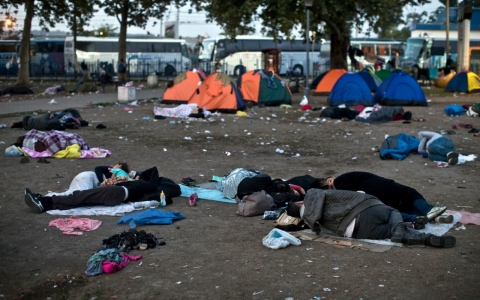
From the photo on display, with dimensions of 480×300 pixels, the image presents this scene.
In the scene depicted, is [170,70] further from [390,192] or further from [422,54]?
[390,192]

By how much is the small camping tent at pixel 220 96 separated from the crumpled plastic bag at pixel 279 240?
13.2 metres

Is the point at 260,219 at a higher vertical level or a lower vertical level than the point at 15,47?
lower

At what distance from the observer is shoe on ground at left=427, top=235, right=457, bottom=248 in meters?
5.98

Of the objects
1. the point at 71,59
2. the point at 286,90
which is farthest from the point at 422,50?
the point at 286,90

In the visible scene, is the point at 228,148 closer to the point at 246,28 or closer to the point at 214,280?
the point at 214,280

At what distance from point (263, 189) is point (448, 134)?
26.3 feet

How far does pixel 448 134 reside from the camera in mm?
14297

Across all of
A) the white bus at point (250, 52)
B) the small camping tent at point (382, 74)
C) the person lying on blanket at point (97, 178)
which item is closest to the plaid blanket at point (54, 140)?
the person lying on blanket at point (97, 178)

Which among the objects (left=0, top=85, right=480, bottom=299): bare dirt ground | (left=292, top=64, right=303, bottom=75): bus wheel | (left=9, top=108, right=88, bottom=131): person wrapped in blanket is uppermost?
(left=292, top=64, right=303, bottom=75): bus wheel

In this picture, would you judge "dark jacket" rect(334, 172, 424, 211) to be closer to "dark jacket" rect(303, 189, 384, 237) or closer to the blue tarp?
"dark jacket" rect(303, 189, 384, 237)

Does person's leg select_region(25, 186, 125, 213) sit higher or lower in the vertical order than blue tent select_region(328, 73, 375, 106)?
lower


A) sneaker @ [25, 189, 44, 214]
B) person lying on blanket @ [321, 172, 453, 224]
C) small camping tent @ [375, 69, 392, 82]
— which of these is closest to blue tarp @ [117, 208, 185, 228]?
sneaker @ [25, 189, 44, 214]

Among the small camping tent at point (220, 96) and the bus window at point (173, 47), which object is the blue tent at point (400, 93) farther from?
the bus window at point (173, 47)

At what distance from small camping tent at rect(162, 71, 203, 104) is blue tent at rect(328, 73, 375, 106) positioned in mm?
4785
